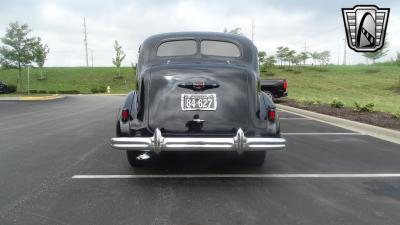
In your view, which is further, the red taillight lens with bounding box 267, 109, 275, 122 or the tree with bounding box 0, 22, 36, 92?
the tree with bounding box 0, 22, 36, 92

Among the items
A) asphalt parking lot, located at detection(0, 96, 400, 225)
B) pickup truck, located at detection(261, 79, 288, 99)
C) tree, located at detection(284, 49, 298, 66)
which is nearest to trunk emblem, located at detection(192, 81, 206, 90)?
asphalt parking lot, located at detection(0, 96, 400, 225)

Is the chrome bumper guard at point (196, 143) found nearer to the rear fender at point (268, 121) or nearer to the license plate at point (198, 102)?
the rear fender at point (268, 121)

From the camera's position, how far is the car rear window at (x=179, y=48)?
5828 mm

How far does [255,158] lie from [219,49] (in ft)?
6.00

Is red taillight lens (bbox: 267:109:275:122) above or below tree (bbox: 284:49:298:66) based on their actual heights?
below

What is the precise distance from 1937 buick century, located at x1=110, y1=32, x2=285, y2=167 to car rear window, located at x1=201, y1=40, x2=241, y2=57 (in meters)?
0.70

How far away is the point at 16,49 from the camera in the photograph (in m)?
34.5

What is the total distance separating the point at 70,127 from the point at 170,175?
6.30 m

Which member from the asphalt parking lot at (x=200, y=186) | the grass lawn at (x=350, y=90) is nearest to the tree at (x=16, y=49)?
the grass lawn at (x=350, y=90)

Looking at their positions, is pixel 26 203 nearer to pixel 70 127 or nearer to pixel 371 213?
pixel 371 213

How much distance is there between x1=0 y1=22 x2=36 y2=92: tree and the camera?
112 ft

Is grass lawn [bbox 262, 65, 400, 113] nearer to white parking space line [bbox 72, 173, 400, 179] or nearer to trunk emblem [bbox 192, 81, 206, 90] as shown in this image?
white parking space line [bbox 72, 173, 400, 179]

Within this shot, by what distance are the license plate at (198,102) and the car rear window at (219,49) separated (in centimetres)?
119

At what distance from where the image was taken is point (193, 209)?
387 centimetres
